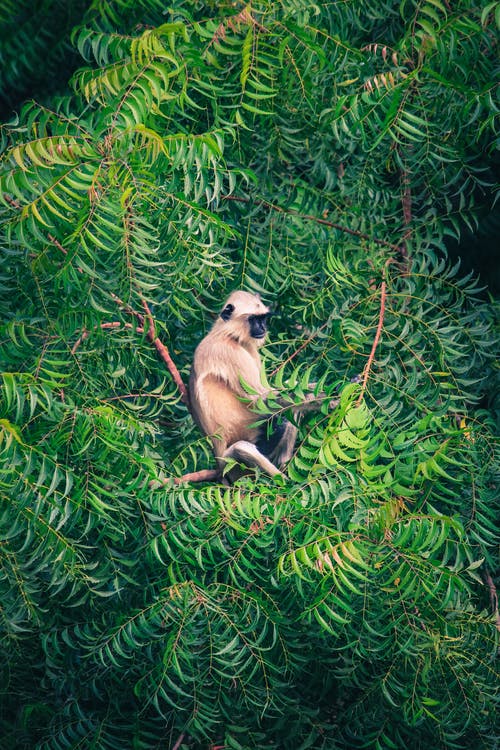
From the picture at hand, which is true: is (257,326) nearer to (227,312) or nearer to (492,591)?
(227,312)

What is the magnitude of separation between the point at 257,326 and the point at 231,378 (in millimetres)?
418

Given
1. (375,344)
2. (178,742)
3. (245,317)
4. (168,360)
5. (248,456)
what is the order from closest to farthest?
1. (375,344)
2. (178,742)
3. (248,456)
4. (168,360)
5. (245,317)

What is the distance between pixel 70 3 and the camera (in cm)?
740

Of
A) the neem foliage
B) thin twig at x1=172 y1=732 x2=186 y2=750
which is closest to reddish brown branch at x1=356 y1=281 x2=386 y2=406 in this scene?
the neem foliage

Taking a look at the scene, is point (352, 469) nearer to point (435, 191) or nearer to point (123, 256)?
point (123, 256)

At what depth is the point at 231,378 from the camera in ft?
20.3

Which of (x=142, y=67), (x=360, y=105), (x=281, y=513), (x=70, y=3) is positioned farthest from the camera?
(x=70, y=3)

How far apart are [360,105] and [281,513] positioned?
2658 mm

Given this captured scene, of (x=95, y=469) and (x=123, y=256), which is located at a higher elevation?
Result: (x=123, y=256)

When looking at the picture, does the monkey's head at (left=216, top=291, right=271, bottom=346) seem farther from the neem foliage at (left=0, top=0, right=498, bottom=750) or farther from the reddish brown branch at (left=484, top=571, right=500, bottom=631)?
the reddish brown branch at (left=484, top=571, right=500, bottom=631)

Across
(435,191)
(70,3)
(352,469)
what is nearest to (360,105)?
(435,191)

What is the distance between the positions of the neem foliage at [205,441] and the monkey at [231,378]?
10.3 inches

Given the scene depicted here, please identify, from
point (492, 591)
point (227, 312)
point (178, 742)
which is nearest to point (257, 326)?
point (227, 312)

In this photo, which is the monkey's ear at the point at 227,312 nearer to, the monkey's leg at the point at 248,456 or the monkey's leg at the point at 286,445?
the monkey's leg at the point at 286,445
